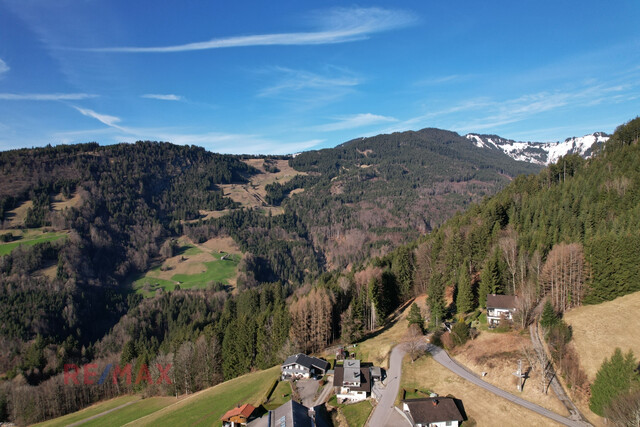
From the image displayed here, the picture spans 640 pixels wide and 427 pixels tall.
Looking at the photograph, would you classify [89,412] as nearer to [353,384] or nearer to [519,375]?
[353,384]

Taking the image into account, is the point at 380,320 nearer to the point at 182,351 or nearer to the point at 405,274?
the point at 405,274

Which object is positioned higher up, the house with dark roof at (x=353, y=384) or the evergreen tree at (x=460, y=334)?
the evergreen tree at (x=460, y=334)

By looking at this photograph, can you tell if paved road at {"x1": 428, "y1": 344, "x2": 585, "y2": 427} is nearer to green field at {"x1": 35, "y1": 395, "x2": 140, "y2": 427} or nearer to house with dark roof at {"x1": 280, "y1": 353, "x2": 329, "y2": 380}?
house with dark roof at {"x1": 280, "y1": 353, "x2": 329, "y2": 380}

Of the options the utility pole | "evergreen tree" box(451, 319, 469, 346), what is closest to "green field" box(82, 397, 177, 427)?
"evergreen tree" box(451, 319, 469, 346)

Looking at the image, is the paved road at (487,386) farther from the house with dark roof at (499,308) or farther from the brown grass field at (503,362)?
the house with dark roof at (499,308)
